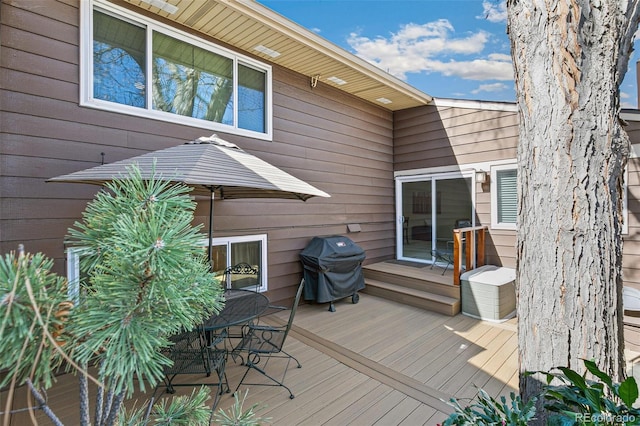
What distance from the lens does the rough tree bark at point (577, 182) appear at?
134cm

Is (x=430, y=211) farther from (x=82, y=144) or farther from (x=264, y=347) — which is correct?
(x=82, y=144)

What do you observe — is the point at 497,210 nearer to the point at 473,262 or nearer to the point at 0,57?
the point at 473,262

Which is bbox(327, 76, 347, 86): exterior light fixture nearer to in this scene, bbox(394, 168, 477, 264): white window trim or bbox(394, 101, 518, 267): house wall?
bbox(394, 101, 518, 267): house wall

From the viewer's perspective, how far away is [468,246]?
5.00 m

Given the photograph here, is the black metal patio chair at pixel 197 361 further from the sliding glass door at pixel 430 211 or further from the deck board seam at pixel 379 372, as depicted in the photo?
the sliding glass door at pixel 430 211

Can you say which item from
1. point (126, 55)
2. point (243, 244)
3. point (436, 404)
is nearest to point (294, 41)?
point (126, 55)

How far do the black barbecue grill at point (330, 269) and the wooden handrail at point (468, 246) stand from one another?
147 cm

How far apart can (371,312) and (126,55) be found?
14.9ft

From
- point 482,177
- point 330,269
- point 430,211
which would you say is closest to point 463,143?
point 482,177

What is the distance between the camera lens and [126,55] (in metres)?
3.33

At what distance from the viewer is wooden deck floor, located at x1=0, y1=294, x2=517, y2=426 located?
2.37 m

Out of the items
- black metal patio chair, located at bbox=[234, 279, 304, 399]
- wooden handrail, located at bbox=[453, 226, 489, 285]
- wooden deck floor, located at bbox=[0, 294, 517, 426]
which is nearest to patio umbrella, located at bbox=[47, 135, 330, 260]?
black metal patio chair, located at bbox=[234, 279, 304, 399]

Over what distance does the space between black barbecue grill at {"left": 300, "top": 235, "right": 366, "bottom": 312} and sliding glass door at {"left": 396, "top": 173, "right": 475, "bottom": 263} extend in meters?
1.96

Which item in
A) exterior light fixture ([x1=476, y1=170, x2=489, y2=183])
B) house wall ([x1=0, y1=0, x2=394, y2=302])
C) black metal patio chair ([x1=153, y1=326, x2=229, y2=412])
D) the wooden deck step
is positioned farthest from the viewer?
exterior light fixture ([x1=476, y1=170, x2=489, y2=183])
